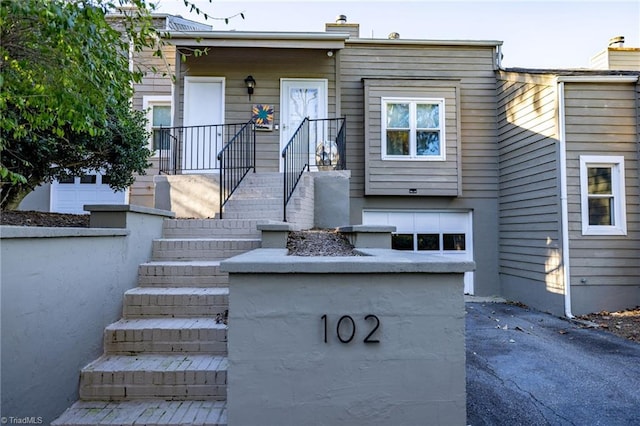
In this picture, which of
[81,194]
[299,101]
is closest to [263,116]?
[299,101]

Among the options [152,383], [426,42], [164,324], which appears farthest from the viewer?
[426,42]

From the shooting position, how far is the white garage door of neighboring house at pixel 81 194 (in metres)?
8.16

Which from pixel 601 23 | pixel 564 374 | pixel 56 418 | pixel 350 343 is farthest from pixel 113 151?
pixel 601 23

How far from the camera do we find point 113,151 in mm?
4594

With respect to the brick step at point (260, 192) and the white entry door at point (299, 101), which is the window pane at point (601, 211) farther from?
the brick step at point (260, 192)

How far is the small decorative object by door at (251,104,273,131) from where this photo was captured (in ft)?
25.7

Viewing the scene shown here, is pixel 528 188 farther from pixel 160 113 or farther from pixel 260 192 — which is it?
pixel 160 113

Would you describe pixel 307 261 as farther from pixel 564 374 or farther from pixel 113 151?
pixel 113 151

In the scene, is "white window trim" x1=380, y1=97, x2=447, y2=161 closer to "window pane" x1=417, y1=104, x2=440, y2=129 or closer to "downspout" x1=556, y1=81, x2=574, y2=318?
"window pane" x1=417, y1=104, x2=440, y2=129

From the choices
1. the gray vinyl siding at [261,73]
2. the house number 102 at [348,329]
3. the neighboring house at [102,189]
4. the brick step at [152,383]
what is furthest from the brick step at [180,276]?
the neighboring house at [102,189]

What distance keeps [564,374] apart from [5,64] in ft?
18.7

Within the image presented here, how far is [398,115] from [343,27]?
110 inches

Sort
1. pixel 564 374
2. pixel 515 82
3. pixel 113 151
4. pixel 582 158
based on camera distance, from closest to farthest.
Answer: pixel 564 374, pixel 113 151, pixel 582 158, pixel 515 82

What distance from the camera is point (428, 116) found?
8320 mm
